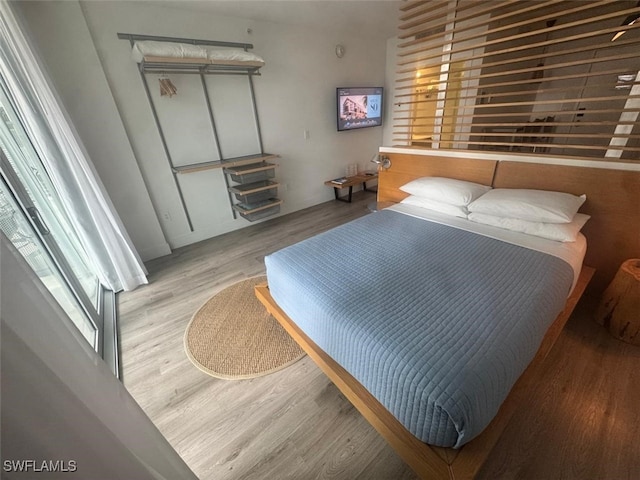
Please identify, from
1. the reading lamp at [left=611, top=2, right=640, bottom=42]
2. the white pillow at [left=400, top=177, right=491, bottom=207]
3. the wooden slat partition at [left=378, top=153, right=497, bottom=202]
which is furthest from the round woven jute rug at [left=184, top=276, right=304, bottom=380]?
the reading lamp at [left=611, top=2, right=640, bottom=42]

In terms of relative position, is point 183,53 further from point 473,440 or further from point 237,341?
point 473,440

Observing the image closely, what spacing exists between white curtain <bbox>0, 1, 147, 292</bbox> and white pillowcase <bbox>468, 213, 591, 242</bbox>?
9.77 feet

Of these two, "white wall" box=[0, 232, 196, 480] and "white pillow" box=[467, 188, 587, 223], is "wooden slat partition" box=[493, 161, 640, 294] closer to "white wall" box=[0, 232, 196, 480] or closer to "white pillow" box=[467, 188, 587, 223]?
"white pillow" box=[467, 188, 587, 223]

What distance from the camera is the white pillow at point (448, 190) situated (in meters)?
2.02

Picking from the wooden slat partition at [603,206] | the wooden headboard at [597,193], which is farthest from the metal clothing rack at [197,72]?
the wooden slat partition at [603,206]

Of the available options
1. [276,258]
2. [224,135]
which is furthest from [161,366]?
[224,135]

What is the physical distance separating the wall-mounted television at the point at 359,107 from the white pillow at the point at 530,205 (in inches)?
105

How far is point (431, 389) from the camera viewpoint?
839mm

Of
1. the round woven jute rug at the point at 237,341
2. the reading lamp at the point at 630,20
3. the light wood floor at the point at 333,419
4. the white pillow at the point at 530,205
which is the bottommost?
the light wood floor at the point at 333,419

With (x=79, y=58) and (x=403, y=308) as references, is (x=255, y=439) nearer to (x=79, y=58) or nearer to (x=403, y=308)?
(x=403, y=308)

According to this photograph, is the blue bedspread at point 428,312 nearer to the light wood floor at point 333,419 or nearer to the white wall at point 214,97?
the light wood floor at point 333,419

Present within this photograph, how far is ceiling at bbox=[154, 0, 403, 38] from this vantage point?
242cm

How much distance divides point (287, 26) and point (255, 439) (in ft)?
13.1

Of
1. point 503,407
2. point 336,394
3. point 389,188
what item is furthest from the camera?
point 389,188
